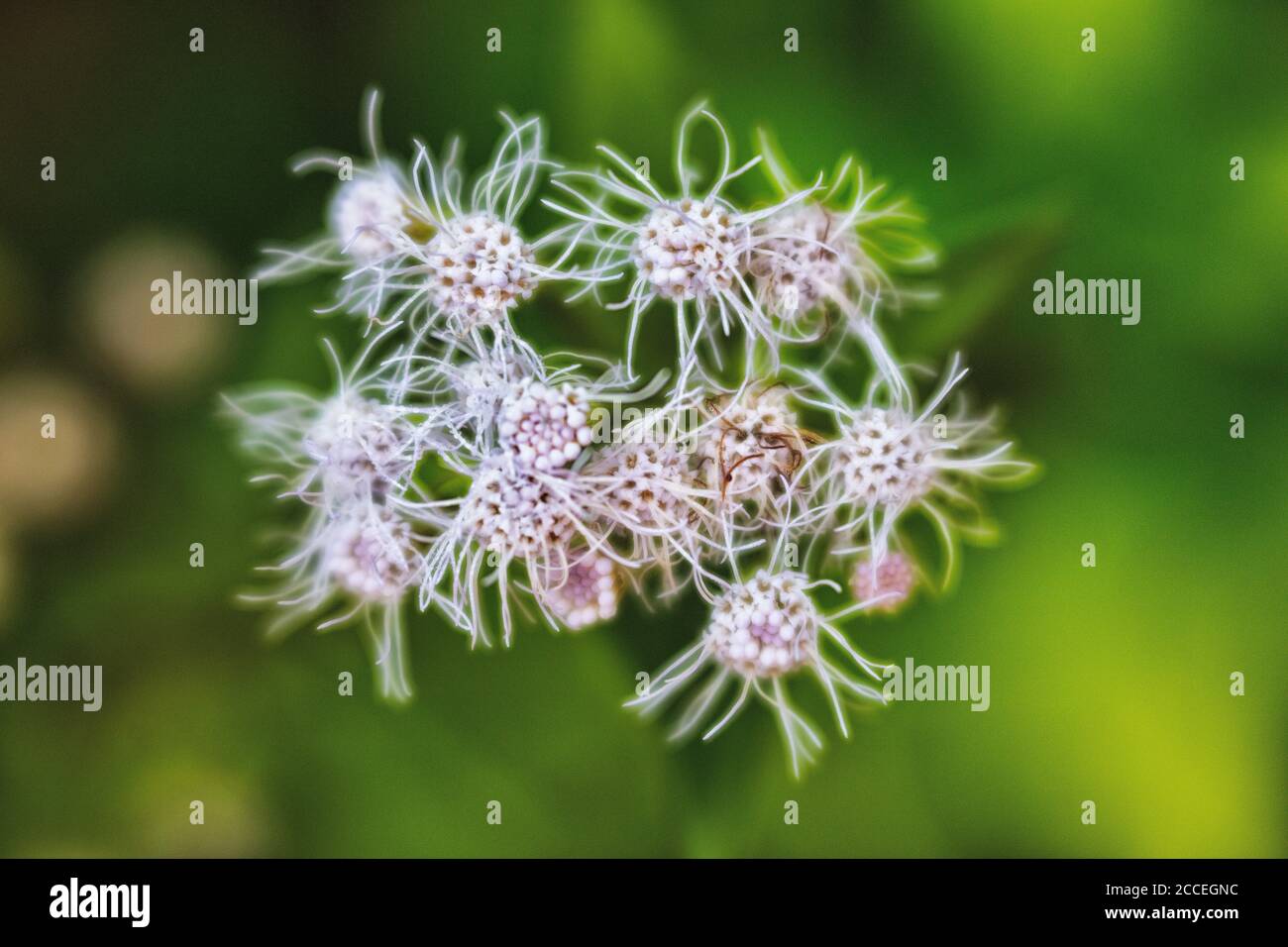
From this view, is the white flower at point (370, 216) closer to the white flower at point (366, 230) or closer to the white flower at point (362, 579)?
the white flower at point (366, 230)

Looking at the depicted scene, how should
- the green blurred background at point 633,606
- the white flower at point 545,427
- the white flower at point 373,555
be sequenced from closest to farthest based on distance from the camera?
the white flower at point 545,427, the white flower at point 373,555, the green blurred background at point 633,606

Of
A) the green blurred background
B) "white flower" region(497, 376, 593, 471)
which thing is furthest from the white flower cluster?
the green blurred background

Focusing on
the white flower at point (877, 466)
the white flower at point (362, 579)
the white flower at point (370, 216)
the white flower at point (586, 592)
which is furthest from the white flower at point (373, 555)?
the white flower at point (877, 466)

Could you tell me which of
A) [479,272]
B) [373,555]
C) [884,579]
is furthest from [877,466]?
[373,555]

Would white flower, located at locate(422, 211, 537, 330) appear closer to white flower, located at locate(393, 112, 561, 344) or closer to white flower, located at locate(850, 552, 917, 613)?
white flower, located at locate(393, 112, 561, 344)
